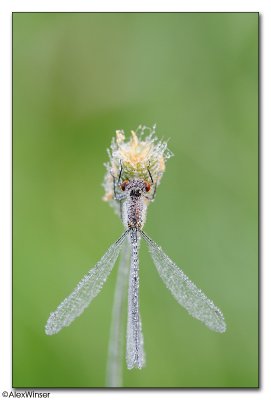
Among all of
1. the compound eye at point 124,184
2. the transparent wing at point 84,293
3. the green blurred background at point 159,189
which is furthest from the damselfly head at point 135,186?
the green blurred background at point 159,189

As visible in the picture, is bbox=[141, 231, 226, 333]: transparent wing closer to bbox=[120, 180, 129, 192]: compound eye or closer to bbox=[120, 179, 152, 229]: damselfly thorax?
bbox=[120, 179, 152, 229]: damselfly thorax

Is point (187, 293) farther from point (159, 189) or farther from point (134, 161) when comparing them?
point (159, 189)

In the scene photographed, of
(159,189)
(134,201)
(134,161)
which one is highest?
(159,189)

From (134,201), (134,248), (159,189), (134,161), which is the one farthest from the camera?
(159,189)

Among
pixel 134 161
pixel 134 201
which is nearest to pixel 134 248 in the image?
pixel 134 201

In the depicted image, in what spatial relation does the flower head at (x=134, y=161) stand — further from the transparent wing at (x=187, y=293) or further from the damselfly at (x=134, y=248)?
the transparent wing at (x=187, y=293)

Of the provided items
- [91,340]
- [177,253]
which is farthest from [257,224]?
[91,340]
